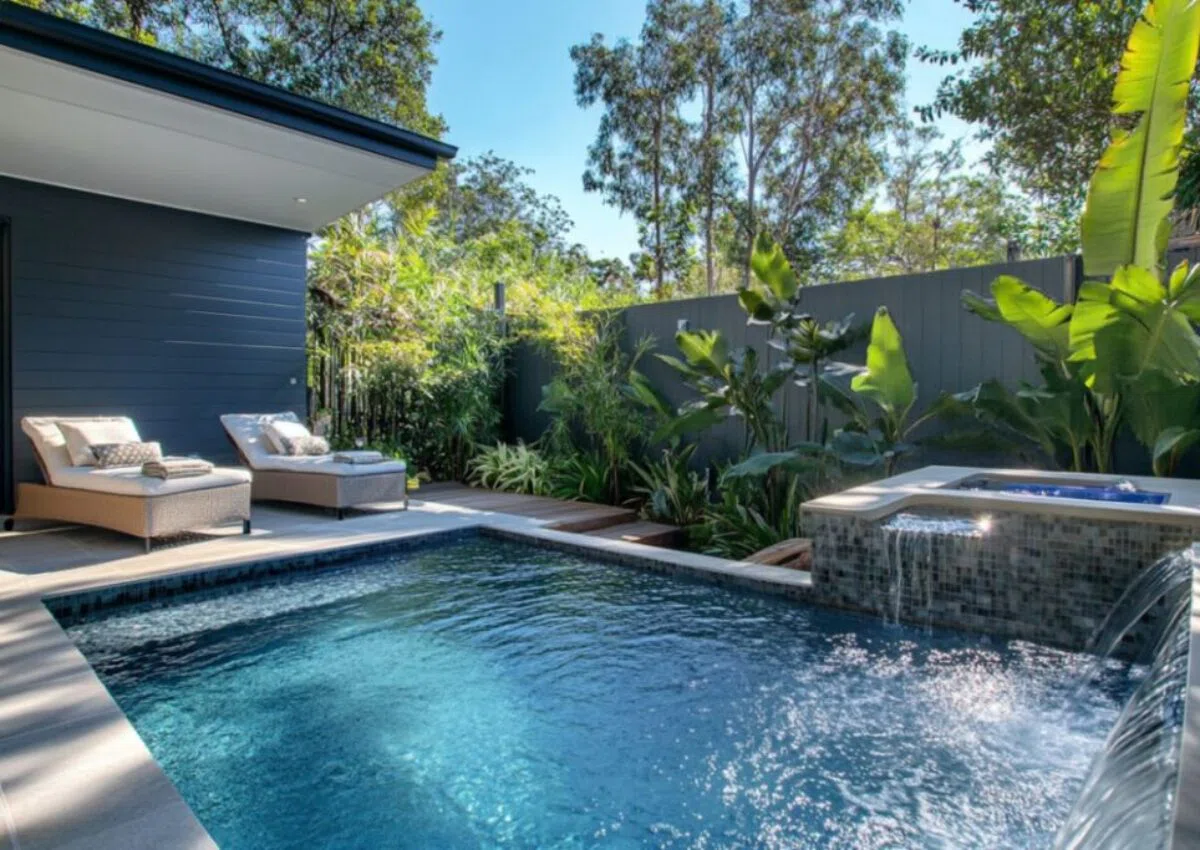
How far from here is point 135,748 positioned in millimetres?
2150

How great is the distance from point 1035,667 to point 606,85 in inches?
707

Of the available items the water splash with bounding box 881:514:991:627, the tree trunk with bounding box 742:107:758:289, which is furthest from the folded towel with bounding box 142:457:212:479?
the tree trunk with bounding box 742:107:758:289

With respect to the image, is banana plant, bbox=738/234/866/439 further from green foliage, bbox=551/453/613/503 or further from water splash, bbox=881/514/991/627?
green foliage, bbox=551/453/613/503

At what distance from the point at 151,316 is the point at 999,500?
7.29 metres

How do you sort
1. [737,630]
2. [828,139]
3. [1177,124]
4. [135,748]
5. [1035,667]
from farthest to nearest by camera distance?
[828,139], [1177,124], [737,630], [1035,667], [135,748]

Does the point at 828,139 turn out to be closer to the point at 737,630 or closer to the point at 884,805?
the point at 737,630

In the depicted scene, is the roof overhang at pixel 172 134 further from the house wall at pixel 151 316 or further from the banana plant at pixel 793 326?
the banana plant at pixel 793 326

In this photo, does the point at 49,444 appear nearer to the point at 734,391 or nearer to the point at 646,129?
the point at 734,391

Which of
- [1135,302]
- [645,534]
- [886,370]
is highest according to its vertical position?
[1135,302]

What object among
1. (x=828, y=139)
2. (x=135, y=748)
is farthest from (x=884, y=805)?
(x=828, y=139)

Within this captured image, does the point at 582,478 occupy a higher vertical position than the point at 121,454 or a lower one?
lower

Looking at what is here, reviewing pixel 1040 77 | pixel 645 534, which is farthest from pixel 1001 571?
pixel 1040 77

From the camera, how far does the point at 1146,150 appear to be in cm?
411

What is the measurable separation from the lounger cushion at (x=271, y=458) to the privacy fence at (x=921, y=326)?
3000 mm
